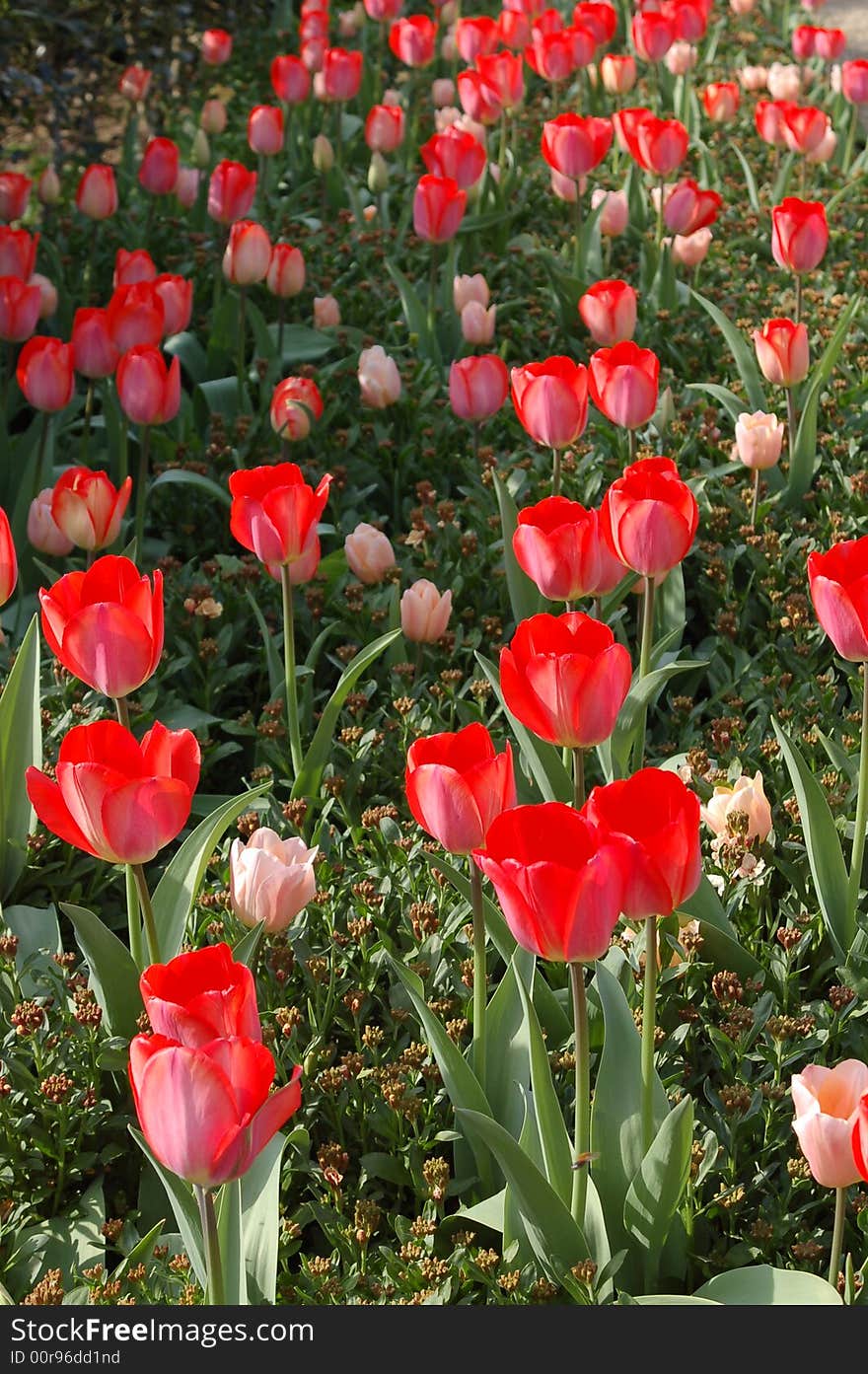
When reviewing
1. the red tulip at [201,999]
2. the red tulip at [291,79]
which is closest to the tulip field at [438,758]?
the red tulip at [201,999]

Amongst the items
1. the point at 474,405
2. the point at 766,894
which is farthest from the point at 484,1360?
the point at 474,405

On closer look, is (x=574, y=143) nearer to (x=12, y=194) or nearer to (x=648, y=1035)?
(x=12, y=194)

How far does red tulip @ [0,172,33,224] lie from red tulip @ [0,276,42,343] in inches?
26.6

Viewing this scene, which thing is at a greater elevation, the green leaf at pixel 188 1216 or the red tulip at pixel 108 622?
the red tulip at pixel 108 622

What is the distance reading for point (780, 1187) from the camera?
75.3 inches

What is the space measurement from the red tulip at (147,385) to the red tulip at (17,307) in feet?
1.33

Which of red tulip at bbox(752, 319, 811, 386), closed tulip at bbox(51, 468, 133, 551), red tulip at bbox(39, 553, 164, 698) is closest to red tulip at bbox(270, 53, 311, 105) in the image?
red tulip at bbox(752, 319, 811, 386)

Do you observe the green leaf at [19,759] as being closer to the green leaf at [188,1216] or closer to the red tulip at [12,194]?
the green leaf at [188,1216]

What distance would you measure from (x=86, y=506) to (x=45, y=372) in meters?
0.55

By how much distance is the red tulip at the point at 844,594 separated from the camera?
5.98 ft

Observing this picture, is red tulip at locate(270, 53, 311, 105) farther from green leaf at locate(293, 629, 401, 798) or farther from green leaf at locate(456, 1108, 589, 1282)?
green leaf at locate(456, 1108, 589, 1282)

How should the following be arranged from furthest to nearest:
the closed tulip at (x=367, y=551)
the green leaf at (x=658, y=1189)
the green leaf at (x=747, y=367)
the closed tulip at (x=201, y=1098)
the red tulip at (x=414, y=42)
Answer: the red tulip at (x=414, y=42) < the green leaf at (x=747, y=367) < the closed tulip at (x=367, y=551) < the green leaf at (x=658, y=1189) < the closed tulip at (x=201, y=1098)

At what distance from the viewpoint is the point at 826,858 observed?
2139 mm

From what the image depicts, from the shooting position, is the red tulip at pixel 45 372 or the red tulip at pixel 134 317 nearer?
the red tulip at pixel 45 372
